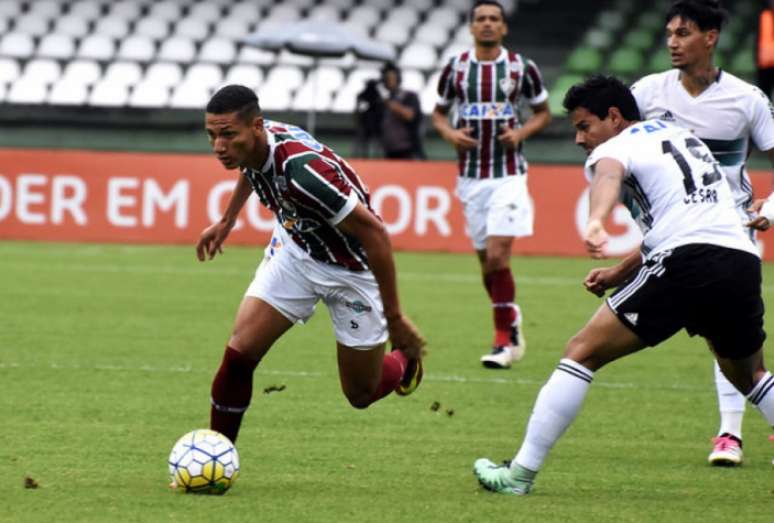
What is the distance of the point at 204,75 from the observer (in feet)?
83.8

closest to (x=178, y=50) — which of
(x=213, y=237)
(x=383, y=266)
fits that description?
(x=213, y=237)

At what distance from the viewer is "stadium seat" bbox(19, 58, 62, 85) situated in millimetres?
25781

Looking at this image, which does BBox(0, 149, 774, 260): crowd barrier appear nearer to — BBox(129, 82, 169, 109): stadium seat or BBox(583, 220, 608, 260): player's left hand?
BBox(129, 82, 169, 109): stadium seat

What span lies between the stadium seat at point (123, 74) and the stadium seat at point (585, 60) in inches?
285

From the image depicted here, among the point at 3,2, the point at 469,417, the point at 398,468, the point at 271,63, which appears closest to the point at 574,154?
the point at 271,63

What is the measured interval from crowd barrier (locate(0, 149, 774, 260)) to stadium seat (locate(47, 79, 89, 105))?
6602 millimetres

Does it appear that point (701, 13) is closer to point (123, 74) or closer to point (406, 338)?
point (406, 338)

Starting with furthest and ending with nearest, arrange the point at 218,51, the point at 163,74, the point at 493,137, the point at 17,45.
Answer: the point at 17,45
the point at 218,51
the point at 163,74
the point at 493,137

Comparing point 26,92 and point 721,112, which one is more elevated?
point 26,92

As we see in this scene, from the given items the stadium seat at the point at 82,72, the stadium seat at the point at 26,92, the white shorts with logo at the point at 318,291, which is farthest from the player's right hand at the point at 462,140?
the stadium seat at the point at 82,72

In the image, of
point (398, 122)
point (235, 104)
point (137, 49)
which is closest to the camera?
point (235, 104)

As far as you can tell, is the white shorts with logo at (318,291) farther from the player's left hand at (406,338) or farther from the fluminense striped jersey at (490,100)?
the fluminense striped jersey at (490,100)

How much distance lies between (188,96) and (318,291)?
19098 mm

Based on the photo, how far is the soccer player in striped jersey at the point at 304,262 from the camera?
5.79 meters
